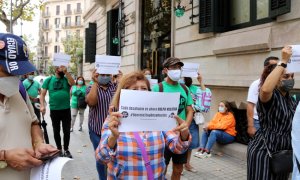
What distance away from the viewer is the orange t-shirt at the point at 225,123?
293 inches

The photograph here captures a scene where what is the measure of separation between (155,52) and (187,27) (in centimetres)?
342

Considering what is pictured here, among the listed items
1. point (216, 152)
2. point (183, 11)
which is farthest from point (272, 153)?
point (183, 11)

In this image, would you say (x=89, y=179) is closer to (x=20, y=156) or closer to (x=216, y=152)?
(x=216, y=152)

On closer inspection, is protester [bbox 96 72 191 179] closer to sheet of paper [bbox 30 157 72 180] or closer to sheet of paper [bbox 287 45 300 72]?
sheet of paper [bbox 30 157 72 180]

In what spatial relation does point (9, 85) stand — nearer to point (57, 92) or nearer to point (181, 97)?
point (181, 97)

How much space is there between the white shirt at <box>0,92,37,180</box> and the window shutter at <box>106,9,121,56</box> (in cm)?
1534

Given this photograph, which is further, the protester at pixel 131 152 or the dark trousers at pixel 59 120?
the dark trousers at pixel 59 120

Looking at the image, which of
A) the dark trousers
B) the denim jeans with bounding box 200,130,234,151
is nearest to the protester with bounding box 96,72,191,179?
the dark trousers

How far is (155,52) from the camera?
43.0 feet

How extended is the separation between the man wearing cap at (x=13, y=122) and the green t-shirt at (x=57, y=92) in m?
4.92

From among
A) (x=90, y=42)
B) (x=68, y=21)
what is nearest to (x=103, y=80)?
(x=90, y=42)

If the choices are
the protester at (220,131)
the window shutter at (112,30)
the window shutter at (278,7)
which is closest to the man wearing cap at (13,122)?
the window shutter at (278,7)

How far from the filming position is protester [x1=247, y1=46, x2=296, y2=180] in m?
3.08

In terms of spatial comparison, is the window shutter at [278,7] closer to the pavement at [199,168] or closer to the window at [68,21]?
the pavement at [199,168]
